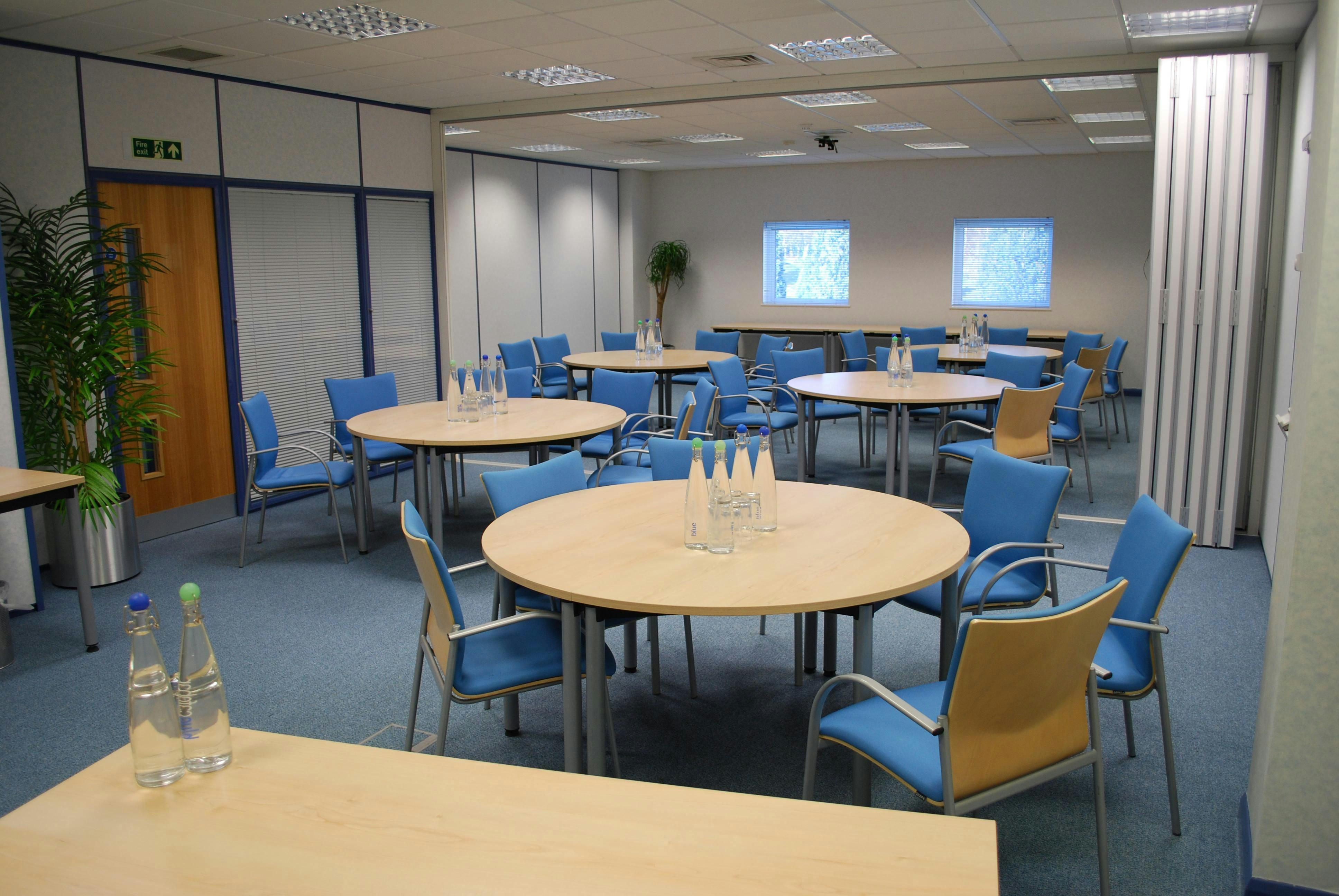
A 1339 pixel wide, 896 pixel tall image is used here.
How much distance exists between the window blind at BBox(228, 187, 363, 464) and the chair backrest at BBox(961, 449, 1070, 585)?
15.9ft

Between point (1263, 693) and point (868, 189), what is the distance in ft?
34.3

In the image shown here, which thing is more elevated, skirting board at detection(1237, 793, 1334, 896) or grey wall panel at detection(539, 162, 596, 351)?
grey wall panel at detection(539, 162, 596, 351)

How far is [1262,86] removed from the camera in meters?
4.99

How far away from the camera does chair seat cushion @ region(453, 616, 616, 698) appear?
2.58 metres

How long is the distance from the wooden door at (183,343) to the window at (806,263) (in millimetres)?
8163

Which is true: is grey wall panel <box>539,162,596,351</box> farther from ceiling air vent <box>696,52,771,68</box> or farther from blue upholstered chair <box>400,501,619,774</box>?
blue upholstered chair <box>400,501,619,774</box>

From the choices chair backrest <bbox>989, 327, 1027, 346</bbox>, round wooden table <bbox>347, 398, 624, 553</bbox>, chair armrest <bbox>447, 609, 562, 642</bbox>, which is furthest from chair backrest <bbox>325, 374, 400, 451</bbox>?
chair backrest <bbox>989, 327, 1027, 346</bbox>

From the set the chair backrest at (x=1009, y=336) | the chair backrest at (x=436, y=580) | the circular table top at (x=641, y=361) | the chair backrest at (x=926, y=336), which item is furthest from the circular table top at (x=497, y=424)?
the chair backrest at (x=1009, y=336)

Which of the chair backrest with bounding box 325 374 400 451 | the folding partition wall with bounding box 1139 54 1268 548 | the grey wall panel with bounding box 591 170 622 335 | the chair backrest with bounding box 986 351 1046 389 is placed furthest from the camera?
the grey wall panel with bounding box 591 170 622 335

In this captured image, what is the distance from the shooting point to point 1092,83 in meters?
6.59

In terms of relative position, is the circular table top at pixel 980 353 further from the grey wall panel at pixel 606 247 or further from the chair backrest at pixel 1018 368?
the grey wall panel at pixel 606 247

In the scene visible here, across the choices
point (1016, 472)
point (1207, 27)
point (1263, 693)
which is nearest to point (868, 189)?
point (1207, 27)

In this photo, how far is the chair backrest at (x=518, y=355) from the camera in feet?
26.2

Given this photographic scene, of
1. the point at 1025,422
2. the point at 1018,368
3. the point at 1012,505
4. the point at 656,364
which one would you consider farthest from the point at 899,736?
the point at 656,364
